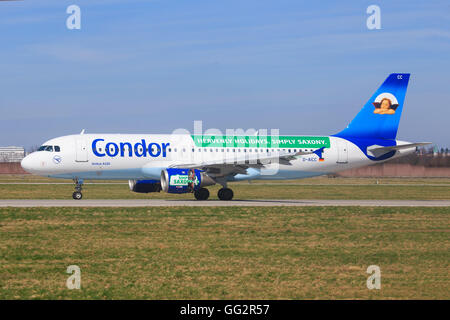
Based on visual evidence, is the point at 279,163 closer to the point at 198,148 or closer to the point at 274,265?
the point at 198,148

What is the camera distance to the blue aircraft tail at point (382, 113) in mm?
42656

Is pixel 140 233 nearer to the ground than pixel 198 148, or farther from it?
nearer to the ground

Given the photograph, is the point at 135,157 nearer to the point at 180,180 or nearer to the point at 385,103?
the point at 180,180

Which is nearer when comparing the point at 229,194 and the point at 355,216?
the point at 355,216

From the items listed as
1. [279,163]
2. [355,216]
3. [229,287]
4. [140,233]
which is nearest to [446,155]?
[279,163]

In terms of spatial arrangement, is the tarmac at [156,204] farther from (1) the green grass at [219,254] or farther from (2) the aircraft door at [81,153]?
(1) the green grass at [219,254]

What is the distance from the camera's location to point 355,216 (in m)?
27.4

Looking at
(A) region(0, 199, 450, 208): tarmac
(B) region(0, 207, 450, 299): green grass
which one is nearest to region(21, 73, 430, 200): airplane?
(A) region(0, 199, 450, 208): tarmac

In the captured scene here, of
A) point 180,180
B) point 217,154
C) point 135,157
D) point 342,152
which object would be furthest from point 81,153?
point 342,152

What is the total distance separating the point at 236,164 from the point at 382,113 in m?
12.2

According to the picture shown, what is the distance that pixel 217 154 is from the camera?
39500 millimetres

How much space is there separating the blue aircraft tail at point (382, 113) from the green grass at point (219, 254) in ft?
49.9

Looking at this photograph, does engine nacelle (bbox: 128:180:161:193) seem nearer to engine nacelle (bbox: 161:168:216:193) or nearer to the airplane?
the airplane
